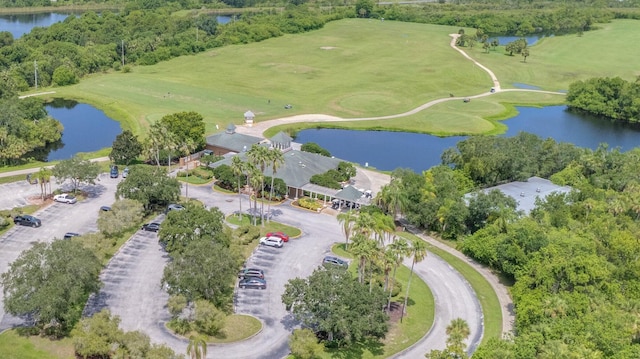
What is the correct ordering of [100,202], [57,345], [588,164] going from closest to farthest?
[57,345] → [100,202] → [588,164]

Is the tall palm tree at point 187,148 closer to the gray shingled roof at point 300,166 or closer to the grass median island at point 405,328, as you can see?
the gray shingled roof at point 300,166

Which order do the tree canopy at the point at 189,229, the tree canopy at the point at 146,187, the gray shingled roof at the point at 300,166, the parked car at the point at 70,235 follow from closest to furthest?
1. the tree canopy at the point at 189,229
2. the parked car at the point at 70,235
3. the tree canopy at the point at 146,187
4. the gray shingled roof at the point at 300,166

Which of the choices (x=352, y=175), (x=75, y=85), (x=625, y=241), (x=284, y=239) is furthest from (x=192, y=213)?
(x=75, y=85)

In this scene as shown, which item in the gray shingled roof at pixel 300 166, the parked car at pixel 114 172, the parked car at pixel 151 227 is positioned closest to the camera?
the parked car at pixel 151 227

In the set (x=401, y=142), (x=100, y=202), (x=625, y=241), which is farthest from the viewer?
(x=401, y=142)

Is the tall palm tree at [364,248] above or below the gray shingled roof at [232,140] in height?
above

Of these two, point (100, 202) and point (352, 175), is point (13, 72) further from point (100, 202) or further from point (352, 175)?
point (352, 175)

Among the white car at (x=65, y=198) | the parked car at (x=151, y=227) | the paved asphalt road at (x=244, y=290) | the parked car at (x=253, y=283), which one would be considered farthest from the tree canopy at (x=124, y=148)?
the parked car at (x=253, y=283)
